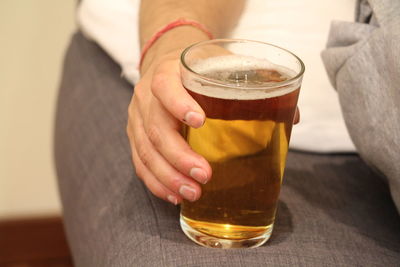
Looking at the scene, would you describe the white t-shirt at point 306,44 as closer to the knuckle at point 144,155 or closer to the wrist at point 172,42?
the wrist at point 172,42

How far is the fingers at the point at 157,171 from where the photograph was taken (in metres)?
0.51

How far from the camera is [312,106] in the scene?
79cm

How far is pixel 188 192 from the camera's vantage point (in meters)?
0.51

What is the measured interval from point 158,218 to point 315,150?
0.91 feet

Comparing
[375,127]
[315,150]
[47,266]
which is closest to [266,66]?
[375,127]

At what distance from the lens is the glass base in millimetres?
535

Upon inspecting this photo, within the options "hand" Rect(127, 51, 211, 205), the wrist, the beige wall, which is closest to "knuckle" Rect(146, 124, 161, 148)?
"hand" Rect(127, 51, 211, 205)

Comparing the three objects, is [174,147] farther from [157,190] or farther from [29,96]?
[29,96]

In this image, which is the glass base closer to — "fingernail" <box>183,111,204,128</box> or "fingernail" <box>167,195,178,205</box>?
"fingernail" <box>167,195,178,205</box>

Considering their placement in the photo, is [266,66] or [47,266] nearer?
[266,66]

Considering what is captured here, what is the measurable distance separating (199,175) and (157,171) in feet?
0.27

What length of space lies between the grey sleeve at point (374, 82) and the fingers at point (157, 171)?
0.21 m

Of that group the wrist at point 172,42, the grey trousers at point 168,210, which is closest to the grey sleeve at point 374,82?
the grey trousers at point 168,210

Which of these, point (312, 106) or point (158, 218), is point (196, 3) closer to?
point (312, 106)
